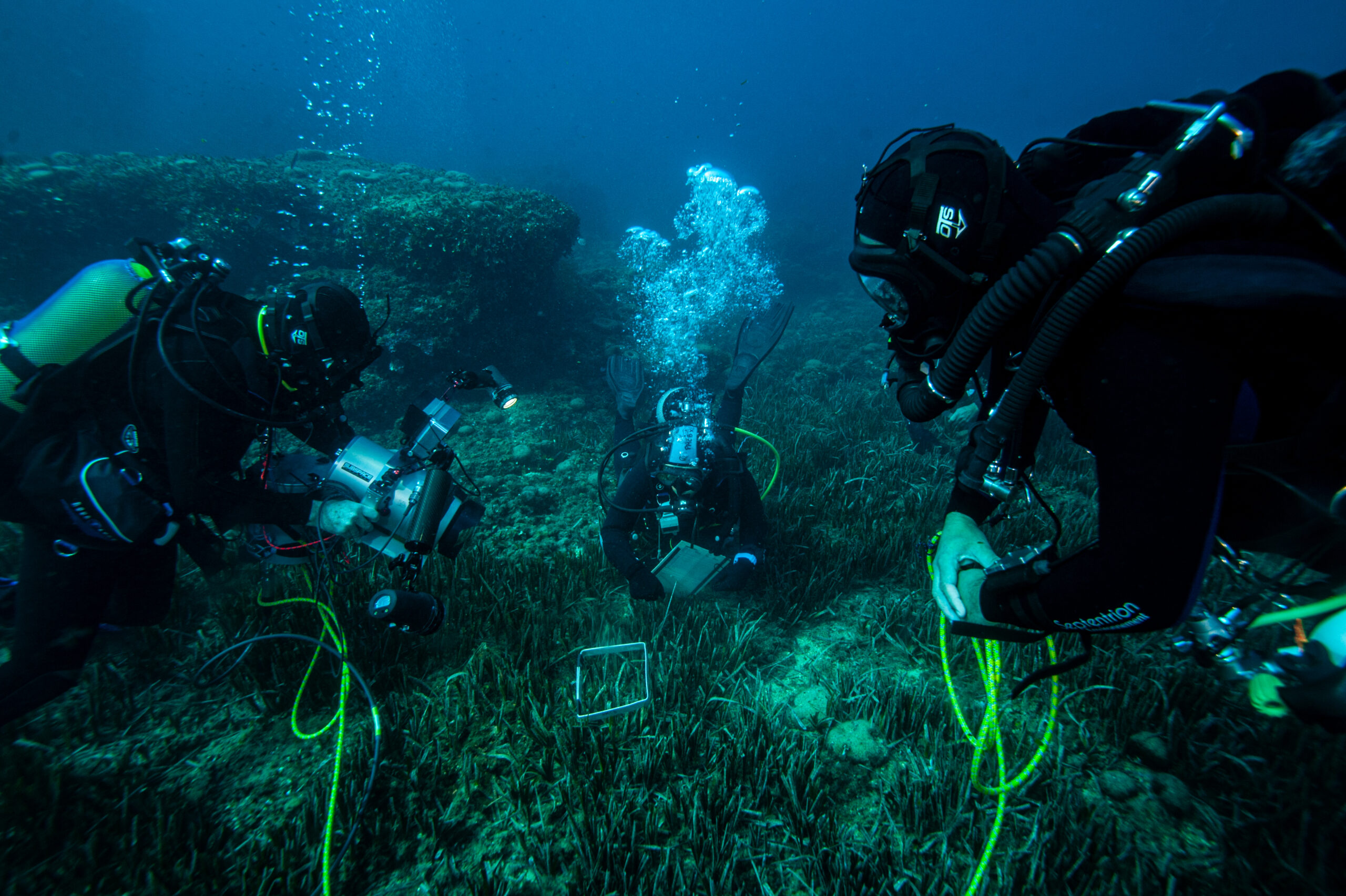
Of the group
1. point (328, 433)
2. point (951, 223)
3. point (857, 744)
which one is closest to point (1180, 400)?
point (951, 223)

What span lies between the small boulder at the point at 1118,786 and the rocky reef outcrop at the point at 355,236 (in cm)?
1074

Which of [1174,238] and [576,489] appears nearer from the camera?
[1174,238]

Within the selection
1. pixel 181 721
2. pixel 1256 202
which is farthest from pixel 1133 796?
pixel 181 721

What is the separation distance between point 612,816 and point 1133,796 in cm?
279

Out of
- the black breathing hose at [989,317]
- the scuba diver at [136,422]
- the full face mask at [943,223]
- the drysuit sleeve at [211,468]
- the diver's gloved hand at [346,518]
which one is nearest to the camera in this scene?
the black breathing hose at [989,317]

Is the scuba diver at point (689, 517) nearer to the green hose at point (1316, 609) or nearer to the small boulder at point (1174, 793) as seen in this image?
the small boulder at point (1174, 793)

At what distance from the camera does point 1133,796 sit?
2588mm

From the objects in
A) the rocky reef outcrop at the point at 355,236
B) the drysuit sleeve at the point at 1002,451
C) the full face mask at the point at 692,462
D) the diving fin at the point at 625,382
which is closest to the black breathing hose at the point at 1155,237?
the drysuit sleeve at the point at 1002,451

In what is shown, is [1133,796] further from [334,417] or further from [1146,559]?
[334,417]

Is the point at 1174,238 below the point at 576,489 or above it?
above

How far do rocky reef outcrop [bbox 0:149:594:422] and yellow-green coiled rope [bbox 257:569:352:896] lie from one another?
7188 millimetres

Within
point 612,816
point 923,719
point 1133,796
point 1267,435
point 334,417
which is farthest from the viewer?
point 334,417

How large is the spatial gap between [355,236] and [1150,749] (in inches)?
543

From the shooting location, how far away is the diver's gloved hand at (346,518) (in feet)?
10.3
